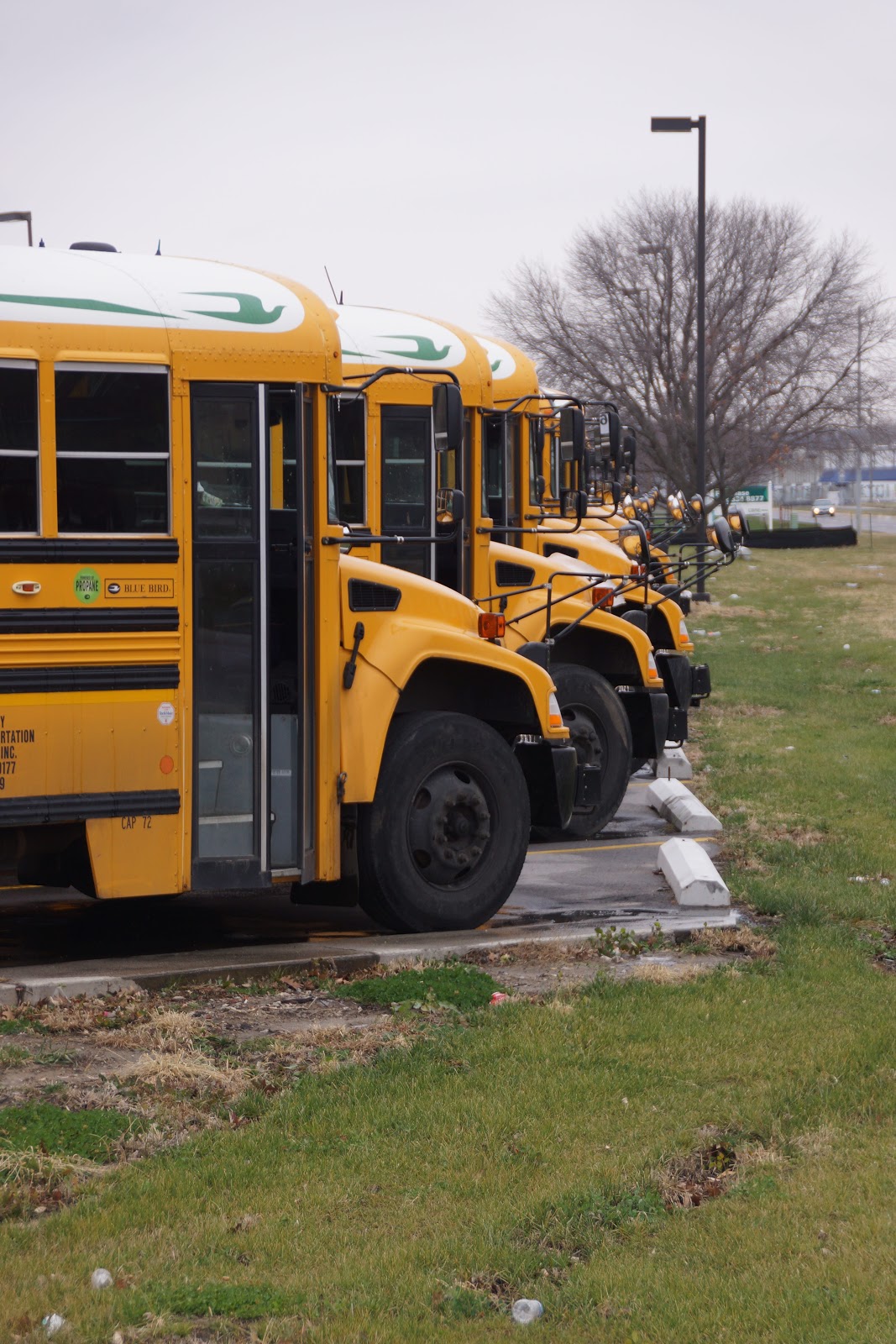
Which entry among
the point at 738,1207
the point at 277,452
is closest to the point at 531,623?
the point at 277,452

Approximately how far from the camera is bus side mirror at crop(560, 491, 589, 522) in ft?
34.6

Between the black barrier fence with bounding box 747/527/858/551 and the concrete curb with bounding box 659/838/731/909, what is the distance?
43616 mm

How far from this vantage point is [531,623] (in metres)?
11.2

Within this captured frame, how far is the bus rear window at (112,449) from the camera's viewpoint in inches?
271

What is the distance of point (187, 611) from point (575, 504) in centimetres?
543

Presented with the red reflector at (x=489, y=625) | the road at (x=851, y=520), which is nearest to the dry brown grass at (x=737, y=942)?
the red reflector at (x=489, y=625)

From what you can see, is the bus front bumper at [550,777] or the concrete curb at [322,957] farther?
the bus front bumper at [550,777]

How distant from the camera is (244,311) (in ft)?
23.9

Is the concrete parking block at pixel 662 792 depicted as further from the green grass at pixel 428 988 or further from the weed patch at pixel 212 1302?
the weed patch at pixel 212 1302

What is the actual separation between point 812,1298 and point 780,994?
2746 millimetres

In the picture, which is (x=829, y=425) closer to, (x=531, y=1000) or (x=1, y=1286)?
(x=531, y=1000)

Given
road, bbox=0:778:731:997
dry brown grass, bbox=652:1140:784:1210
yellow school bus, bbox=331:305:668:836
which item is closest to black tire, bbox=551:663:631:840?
yellow school bus, bbox=331:305:668:836

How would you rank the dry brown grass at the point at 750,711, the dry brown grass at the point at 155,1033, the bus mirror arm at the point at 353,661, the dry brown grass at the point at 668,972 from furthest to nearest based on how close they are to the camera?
the dry brown grass at the point at 750,711, the bus mirror arm at the point at 353,661, the dry brown grass at the point at 668,972, the dry brown grass at the point at 155,1033

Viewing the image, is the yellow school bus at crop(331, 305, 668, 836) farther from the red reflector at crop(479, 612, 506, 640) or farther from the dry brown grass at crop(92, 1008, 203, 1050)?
the dry brown grass at crop(92, 1008, 203, 1050)
